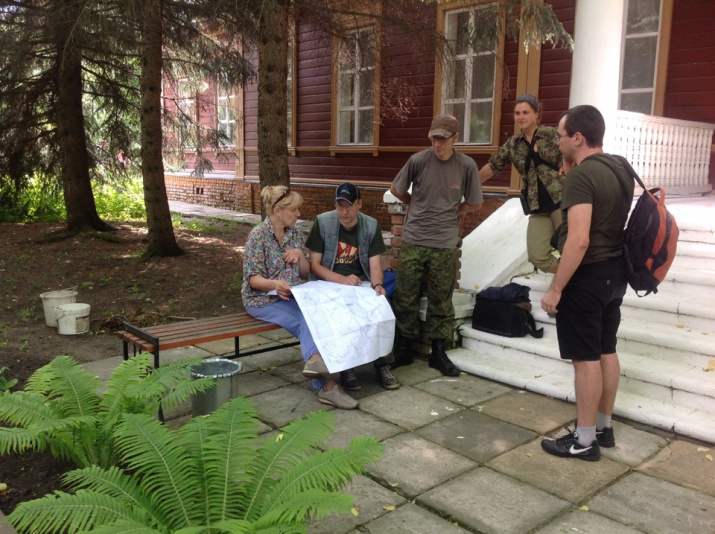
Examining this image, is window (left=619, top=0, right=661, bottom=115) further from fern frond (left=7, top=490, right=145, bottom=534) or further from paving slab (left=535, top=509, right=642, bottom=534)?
fern frond (left=7, top=490, right=145, bottom=534)

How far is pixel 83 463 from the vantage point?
2963mm

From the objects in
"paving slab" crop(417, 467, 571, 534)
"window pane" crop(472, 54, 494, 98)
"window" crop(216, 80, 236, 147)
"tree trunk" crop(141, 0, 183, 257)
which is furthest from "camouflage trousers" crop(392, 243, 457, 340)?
"window" crop(216, 80, 236, 147)

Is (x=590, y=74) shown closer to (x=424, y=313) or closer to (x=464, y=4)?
(x=424, y=313)

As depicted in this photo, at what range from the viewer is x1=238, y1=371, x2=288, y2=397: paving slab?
4389 millimetres

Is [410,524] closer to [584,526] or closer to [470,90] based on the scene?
[584,526]

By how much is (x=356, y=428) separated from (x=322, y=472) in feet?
4.27

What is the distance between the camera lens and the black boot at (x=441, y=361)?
4.71 m

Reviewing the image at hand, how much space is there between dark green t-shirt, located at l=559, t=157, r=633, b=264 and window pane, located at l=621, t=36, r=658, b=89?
6.48 metres

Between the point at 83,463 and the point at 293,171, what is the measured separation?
11883 millimetres

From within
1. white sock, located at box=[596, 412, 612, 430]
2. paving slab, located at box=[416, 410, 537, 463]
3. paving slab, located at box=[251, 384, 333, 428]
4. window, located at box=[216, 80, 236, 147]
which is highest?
window, located at box=[216, 80, 236, 147]

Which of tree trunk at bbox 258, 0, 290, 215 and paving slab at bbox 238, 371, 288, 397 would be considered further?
tree trunk at bbox 258, 0, 290, 215

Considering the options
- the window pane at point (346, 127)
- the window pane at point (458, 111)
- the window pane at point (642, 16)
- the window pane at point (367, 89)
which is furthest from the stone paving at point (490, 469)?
the window pane at point (346, 127)

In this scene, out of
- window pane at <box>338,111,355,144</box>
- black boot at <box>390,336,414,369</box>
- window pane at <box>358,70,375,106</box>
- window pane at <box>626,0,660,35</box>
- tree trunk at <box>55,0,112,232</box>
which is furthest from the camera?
window pane at <box>338,111,355,144</box>

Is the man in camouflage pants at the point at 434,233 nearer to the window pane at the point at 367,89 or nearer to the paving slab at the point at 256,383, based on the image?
the paving slab at the point at 256,383
